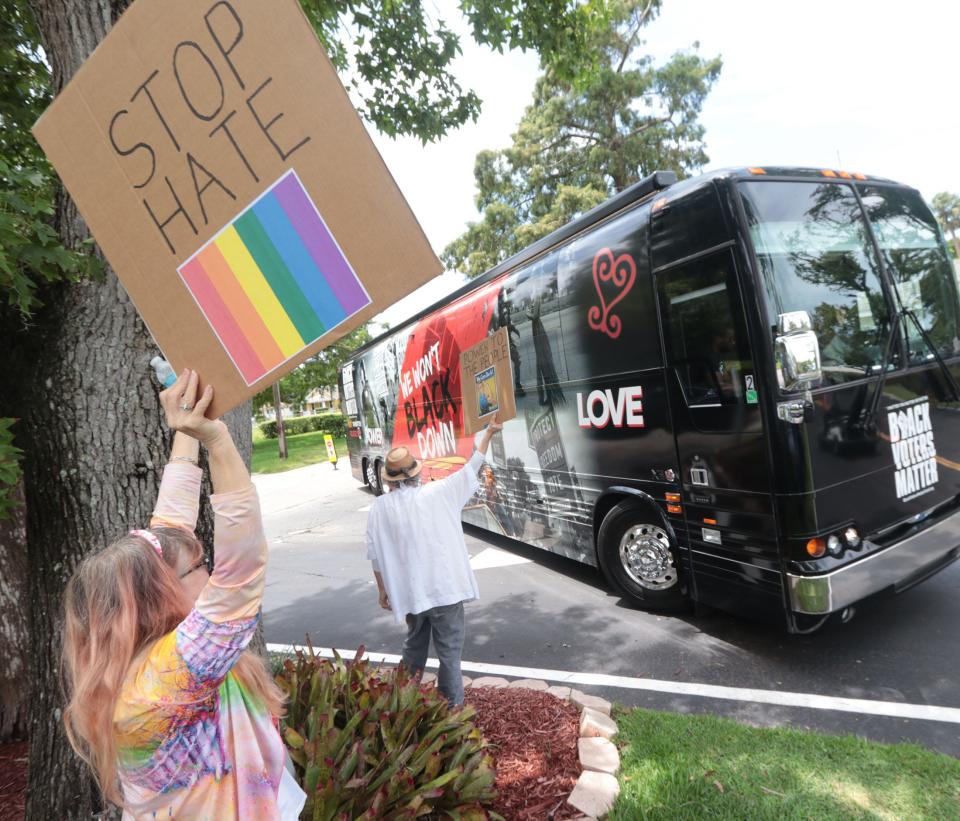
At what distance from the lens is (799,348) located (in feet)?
12.8

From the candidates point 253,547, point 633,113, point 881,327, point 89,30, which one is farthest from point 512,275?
point 633,113

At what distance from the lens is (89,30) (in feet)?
8.33

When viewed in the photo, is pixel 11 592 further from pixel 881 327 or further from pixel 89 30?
pixel 881 327

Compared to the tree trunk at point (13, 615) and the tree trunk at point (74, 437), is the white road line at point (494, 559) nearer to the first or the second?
the tree trunk at point (13, 615)

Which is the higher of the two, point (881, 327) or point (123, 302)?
point (123, 302)

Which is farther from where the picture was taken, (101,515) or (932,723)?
(932,723)

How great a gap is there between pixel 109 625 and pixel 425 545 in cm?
228

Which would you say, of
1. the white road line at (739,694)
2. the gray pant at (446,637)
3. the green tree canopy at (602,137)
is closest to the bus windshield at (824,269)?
the white road line at (739,694)

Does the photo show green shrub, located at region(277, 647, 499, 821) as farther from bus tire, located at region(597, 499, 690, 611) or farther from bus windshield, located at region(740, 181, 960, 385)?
bus windshield, located at region(740, 181, 960, 385)

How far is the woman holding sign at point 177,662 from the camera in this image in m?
1.27

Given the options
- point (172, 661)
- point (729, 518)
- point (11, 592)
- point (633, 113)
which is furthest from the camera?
point (633, 113)

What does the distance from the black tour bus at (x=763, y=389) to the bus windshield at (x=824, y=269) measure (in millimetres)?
13

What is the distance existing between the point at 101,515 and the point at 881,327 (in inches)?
200

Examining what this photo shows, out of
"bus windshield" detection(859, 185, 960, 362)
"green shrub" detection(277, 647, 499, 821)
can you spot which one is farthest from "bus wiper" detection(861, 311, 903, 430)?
"green shrub" detection(277, 647, 499, 821)
